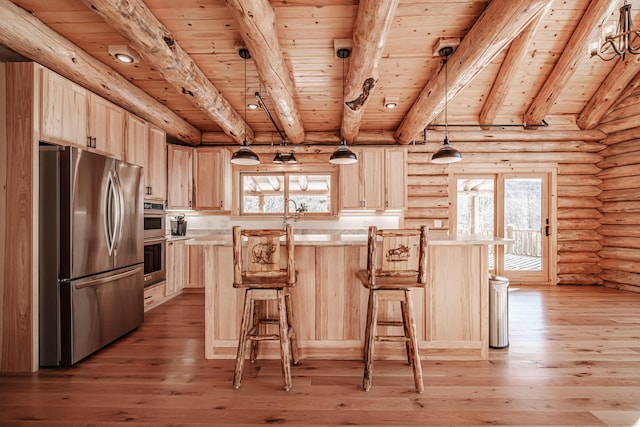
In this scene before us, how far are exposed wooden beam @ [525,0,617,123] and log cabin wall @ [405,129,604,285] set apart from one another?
60 cm

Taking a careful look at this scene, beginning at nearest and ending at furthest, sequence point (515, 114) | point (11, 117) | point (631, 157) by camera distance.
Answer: point (11, 117) < point (631, 157) < point (515, 114)

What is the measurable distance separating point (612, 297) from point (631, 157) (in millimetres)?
2386

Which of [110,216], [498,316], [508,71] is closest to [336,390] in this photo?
[498,316]

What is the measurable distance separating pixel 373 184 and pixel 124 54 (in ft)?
12.8

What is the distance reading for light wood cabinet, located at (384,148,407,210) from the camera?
548 cm

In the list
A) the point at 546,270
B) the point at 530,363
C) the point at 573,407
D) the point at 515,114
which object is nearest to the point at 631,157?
the point at 515,114

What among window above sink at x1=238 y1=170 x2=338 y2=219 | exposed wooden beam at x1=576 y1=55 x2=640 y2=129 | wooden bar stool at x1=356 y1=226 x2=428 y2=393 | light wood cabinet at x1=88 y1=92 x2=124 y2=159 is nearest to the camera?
wooden bar stool at x1=356 y1=226 x2=428 y2=393

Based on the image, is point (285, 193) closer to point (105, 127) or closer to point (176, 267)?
point (176, 267)

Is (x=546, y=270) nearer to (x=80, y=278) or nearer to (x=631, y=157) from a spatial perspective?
(x=631, y=157)

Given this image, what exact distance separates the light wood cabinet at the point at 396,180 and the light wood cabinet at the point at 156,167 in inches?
141

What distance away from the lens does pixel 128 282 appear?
3.37m

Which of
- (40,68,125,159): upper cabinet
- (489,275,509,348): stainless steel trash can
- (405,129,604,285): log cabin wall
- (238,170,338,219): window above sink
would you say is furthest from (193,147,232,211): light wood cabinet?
(489,275,509,348): stainless steel trash can

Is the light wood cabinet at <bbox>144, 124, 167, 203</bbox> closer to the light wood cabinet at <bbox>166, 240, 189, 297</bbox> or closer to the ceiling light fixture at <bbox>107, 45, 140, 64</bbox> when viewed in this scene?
the light wood cabinet at <bbox>166, 240, 189, 297</bbox>

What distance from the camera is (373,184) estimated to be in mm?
5512
